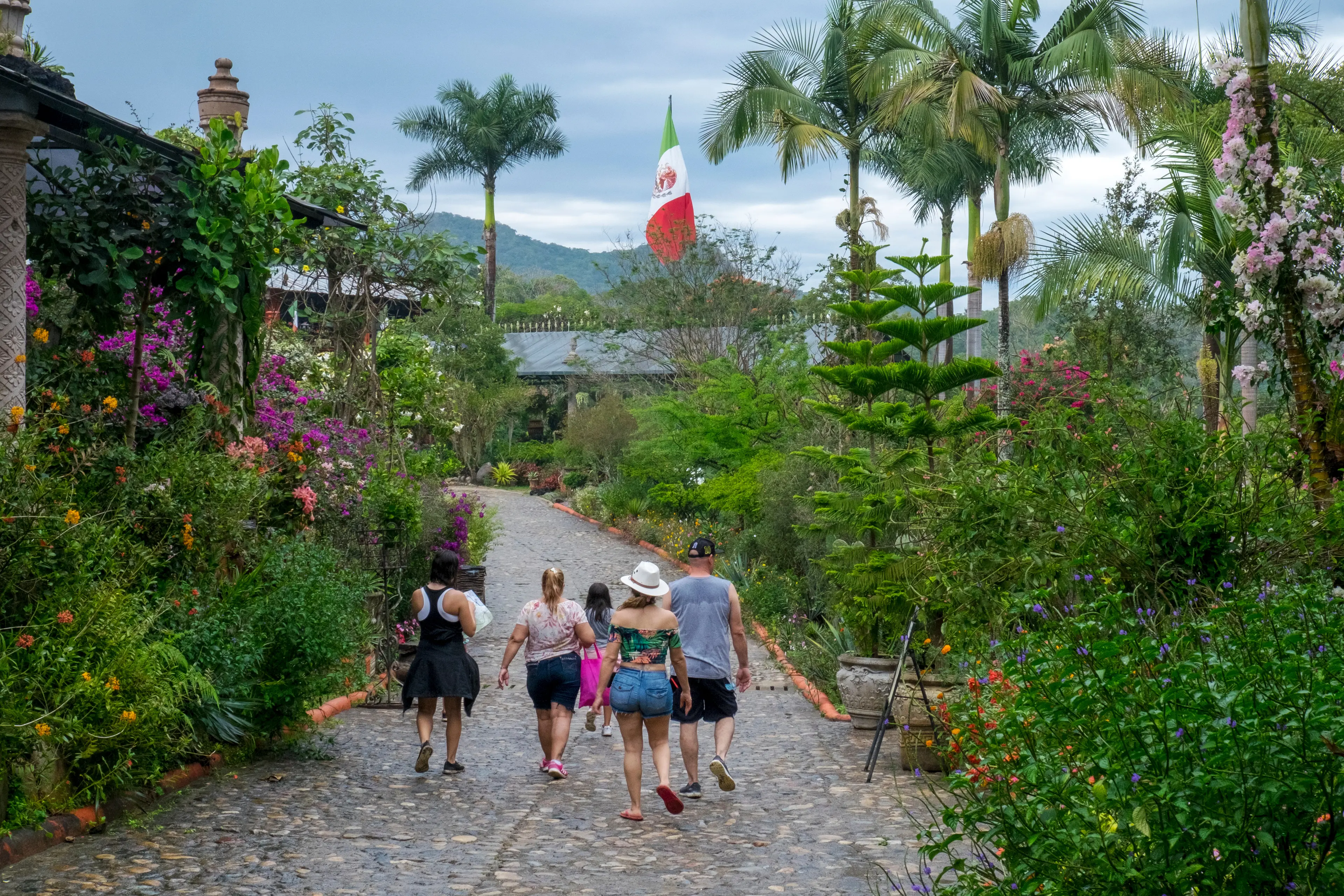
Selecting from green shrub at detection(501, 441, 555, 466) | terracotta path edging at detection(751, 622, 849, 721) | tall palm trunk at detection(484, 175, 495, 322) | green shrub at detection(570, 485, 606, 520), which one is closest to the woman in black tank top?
terracotta path edging at detection(751, 622, 849, 721)

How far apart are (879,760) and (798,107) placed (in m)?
18.4

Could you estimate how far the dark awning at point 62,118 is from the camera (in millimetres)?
6706

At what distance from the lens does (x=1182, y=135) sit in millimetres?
16922

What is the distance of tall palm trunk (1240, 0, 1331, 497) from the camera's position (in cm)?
720

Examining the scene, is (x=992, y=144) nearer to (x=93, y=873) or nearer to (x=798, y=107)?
(x=798, y=107)

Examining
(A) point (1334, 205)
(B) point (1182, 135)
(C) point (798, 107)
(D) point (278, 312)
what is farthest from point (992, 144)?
(A) point (1334, 205)

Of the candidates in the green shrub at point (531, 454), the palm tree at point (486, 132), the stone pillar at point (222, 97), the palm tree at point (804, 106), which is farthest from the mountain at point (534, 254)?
the stone pillar at point (222, 97)

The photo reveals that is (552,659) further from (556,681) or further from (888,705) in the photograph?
(888,705)

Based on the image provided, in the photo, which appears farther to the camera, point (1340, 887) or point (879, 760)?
point (879, 760)

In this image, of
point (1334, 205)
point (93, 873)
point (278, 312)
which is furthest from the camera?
point (278, 312)

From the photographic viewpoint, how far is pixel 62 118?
24.6ft

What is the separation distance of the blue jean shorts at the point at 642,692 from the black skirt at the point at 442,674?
1.42m

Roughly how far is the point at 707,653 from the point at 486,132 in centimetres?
4510

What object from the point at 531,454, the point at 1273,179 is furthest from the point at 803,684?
the point at 531,454
